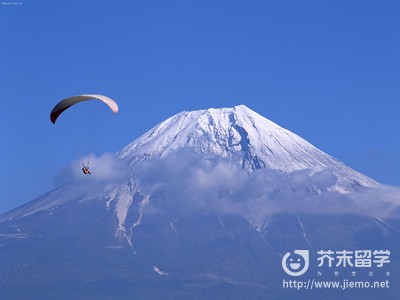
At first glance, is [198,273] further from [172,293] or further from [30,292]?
[30,292]

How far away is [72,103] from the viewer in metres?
57.2

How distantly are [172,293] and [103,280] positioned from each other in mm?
12869

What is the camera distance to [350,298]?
194 m

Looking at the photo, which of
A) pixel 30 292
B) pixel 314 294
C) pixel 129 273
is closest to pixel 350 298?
pixel 314 294

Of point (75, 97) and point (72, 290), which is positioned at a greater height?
point (72, 290)

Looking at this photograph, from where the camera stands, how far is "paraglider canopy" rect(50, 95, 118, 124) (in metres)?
55.7

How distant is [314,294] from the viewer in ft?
645

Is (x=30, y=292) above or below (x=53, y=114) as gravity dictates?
above

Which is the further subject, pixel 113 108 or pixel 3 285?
pixel 3 285

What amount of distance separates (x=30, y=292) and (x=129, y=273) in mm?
16844

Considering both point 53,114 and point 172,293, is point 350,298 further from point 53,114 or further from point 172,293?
point 53,114

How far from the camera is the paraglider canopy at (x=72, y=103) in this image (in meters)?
55.7

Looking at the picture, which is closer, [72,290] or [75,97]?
[75,97]

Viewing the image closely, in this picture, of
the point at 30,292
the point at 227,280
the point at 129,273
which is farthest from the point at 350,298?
the point at 30,292
